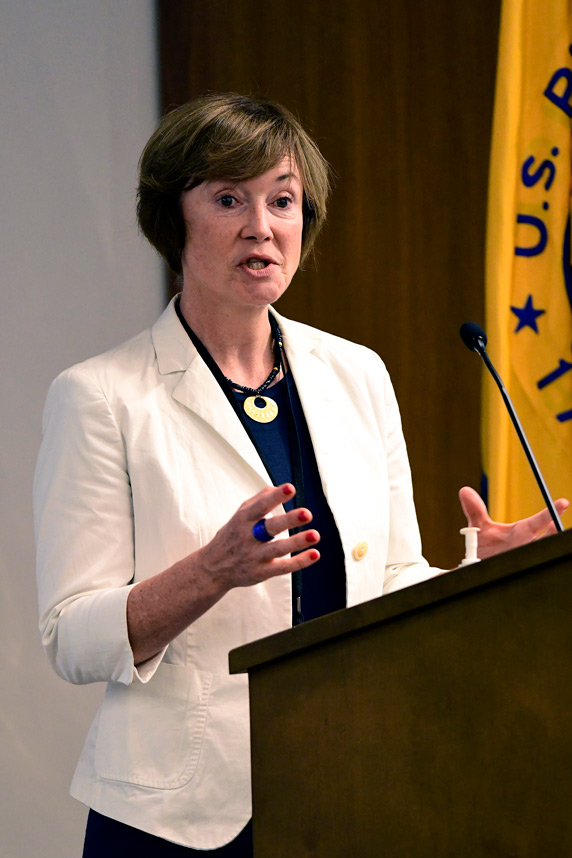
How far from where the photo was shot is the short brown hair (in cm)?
162

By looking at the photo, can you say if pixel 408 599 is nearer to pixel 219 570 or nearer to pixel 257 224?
pixel 219 570

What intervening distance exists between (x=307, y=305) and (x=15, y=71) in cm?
103

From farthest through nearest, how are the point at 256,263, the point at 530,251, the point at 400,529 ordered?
the point at 530,251
the point at 400,529
the point at 256,263

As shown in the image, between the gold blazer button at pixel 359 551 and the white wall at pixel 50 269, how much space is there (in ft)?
4.68

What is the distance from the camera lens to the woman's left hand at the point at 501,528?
4.80ft

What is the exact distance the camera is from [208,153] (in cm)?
162

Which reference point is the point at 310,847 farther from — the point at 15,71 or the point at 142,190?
the point at 15,71

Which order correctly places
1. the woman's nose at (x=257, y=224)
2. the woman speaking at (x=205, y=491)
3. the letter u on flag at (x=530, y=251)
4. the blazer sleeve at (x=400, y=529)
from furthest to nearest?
the letter u on flag at (x=530, y=251)
the blazer sleeve at (x=400, y=529)
the woman's nose at (x=257, y=224)
the woman speaking at (x=205, y=491)

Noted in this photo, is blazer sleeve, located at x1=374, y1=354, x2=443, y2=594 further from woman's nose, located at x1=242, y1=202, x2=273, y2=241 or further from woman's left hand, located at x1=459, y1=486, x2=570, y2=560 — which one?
woman's nose, located at x1=242, y1=202, x2=273, y2=241

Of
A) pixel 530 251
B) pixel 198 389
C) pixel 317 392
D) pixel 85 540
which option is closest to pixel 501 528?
pixel 317 392

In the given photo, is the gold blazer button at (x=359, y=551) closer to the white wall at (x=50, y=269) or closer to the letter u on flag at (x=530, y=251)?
the letter u on flag at (x=530, y=251)

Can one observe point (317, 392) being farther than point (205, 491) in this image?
Yes

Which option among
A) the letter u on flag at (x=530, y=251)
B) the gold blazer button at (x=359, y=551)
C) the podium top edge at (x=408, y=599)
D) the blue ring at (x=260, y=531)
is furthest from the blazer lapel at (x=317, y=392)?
the letter u on flag at (x=530, y=251)

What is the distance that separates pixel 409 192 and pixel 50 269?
1.02 metres
